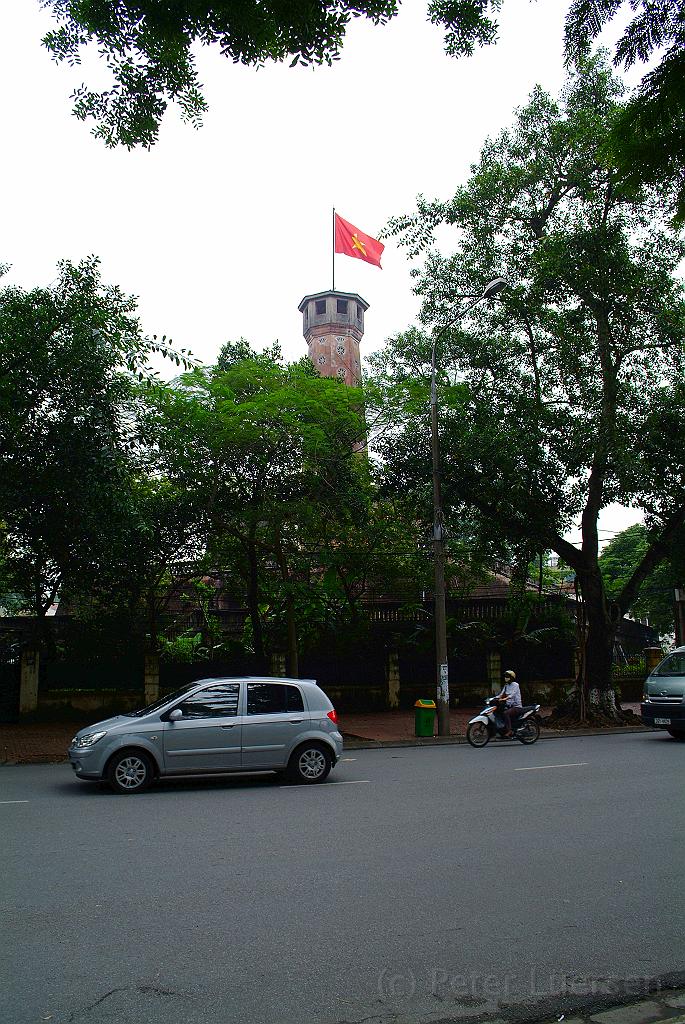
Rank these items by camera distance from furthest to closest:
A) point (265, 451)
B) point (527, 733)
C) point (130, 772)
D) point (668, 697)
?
point (265, 451) < point (527, 733) < point (668, 697) < point (130, 772)

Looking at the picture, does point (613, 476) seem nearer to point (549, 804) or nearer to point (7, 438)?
point (549, 804)

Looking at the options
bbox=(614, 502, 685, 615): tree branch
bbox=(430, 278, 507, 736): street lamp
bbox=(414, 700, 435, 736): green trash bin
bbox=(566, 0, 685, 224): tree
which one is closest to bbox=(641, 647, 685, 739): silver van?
bbox=(614, 502, 685, 615): tree branch

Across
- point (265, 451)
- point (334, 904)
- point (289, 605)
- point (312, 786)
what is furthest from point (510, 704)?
point (334, 904)

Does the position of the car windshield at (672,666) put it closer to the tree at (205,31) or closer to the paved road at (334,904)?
the paved road at (334,904)

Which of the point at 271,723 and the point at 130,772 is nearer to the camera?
the point at 130,772

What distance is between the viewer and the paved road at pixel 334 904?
176 inches

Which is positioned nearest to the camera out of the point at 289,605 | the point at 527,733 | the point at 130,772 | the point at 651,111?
the point at 651,111

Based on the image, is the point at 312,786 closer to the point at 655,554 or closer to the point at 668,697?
the point at 668,697

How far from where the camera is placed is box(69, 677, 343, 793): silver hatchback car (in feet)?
37.8

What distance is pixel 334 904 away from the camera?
5.99m

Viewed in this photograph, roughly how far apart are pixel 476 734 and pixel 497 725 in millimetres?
498

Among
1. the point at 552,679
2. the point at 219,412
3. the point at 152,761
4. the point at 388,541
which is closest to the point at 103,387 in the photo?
the point at 219,412

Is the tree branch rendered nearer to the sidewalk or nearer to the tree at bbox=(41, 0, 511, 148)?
the sidewalk

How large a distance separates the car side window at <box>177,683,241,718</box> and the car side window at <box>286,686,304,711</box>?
2.38 feet
